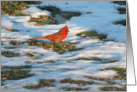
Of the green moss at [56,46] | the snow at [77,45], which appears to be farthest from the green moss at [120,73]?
the green moss at [56,46]

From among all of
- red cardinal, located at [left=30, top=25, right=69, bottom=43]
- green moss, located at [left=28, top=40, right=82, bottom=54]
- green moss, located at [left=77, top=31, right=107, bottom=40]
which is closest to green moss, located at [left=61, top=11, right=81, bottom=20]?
red cardinal, located at [left=30, top=25, right=69, bottom=43]

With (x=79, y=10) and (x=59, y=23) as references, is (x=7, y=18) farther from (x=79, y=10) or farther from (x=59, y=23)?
(x=79, y=10)

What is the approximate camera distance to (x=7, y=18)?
4145 millimetres

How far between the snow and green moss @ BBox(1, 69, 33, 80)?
5 cm

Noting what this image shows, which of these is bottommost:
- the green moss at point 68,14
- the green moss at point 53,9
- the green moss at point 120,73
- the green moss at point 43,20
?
the green moss at point 120,73

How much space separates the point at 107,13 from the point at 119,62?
0.72 meters

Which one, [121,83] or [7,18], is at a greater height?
[7,18]

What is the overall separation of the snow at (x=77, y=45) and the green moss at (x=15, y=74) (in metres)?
0.05

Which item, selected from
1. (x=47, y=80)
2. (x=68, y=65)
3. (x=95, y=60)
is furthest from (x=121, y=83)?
(x=47, y=80)

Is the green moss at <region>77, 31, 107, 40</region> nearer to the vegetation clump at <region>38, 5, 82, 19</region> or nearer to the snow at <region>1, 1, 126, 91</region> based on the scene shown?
the snow at <region>1, 1, 126, 91</region>

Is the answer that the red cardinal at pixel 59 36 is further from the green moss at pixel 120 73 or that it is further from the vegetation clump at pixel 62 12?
the green moss at pixel 120 73

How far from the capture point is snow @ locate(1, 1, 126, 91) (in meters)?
4.04

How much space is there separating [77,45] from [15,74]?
979 millimetres

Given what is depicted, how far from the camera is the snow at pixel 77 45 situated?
4.04m
